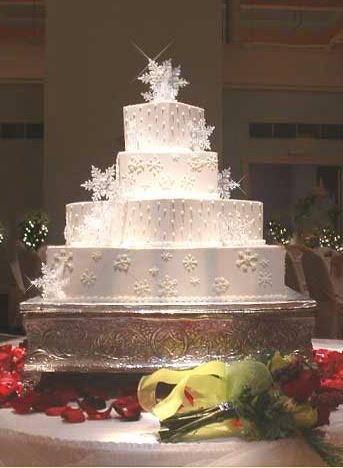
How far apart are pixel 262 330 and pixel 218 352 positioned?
19 centimetres

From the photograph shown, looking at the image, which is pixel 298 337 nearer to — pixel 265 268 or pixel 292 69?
pixel 265 268

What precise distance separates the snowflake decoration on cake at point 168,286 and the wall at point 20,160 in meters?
8.75

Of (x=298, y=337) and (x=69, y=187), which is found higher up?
(x=69, y=187)

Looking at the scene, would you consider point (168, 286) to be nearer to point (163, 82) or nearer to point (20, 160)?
point (163, 82)

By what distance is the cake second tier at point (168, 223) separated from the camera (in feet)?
12.0

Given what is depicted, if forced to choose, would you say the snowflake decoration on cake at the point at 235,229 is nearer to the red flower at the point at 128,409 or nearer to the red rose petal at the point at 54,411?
the red flower at the point at 128,409

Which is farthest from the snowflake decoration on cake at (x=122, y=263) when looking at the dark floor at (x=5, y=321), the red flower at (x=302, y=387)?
the dark floor at (x=5, y=321)

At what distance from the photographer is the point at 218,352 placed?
10.5 feet

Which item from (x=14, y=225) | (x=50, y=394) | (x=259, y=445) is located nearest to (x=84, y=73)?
(x=14, y=225)

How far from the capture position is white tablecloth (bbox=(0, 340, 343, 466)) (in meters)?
2.35

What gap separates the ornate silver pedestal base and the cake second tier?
1.71ft

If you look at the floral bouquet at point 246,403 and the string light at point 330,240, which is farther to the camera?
the string light at point 330,240

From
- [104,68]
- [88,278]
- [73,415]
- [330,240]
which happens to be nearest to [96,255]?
[88,278]

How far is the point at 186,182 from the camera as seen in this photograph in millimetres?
3918
